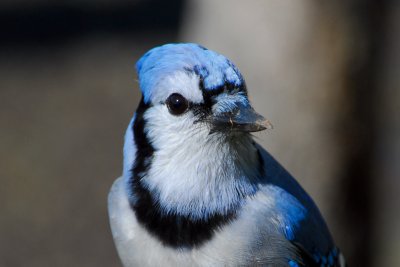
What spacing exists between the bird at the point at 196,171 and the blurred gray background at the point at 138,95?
96cm

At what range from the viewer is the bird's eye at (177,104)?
6.66ft

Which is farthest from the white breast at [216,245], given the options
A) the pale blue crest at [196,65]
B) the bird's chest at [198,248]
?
the pale blue crest at [196,65]

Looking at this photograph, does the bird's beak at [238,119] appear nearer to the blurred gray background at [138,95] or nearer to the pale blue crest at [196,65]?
the pale blue crest at [196,65]

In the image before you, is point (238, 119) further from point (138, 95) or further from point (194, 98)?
point (138, 95)

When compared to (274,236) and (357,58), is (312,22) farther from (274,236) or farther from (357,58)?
(274,236)

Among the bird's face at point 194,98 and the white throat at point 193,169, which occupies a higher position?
the bird's face at point 194,98

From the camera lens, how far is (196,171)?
2059 mm

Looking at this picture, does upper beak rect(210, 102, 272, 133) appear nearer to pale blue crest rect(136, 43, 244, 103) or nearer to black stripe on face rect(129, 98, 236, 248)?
pale blue crest rect(136, 43, 244, 103)

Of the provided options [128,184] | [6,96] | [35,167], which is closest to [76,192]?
[35,167]

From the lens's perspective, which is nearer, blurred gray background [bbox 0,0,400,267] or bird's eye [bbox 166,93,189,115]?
bird's eye [bbox 166,93,189,115]

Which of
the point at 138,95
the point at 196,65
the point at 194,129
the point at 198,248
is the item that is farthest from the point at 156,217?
the point at 138,95

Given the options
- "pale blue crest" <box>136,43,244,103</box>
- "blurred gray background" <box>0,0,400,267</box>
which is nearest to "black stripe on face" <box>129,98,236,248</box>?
"pale blue crest" <box>136,43,244,103</box>

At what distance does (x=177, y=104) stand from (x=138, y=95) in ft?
10.6

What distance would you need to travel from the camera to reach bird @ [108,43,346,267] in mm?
2010
